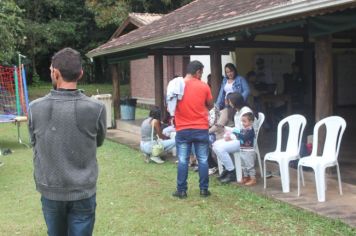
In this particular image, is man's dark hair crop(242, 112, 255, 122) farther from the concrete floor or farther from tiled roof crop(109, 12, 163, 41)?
tiled roof crop(109, 12, 163, 41)

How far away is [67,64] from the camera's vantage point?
2.82 m

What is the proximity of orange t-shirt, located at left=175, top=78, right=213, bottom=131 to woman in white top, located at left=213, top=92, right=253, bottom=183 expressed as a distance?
0.71m

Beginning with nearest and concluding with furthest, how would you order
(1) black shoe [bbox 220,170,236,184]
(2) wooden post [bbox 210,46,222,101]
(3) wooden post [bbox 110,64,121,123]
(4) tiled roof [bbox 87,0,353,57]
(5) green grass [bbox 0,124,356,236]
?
(5) green grass [bbox 0,124,356,236], (4) tiled roof [bbox 87,0,353,57], (1) black shoe [bbox 220,170,236,184], (2) wooden post [bbox 210,46,222,101], (3) wooden post [bbox 110,64,121,123]

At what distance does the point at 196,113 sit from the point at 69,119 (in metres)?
3.22

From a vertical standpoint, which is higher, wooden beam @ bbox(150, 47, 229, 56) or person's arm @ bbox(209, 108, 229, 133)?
wooden beam @ bbox(150, 47, 229, 56)

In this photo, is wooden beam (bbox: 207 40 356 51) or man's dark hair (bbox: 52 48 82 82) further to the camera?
wooden beam (bbox: 207 40 356 51)

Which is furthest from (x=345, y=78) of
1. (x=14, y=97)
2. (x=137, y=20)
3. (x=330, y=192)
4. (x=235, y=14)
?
(x=14, y=97)

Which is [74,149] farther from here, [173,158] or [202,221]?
[173,158]

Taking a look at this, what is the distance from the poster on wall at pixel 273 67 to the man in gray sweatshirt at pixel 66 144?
1024 centimetres

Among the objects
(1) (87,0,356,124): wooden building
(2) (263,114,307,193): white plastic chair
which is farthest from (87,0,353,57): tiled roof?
(2) (263,114,307,193): white plastic chair

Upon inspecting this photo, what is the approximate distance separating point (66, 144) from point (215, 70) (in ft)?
19.7

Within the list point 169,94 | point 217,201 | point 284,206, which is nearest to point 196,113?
point 169,94

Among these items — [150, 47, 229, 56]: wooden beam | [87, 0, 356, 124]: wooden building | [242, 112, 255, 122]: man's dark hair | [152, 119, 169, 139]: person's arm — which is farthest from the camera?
[150, 47, 229, 56]: wooden beam

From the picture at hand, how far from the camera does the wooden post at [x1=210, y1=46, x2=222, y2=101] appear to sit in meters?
8.60
